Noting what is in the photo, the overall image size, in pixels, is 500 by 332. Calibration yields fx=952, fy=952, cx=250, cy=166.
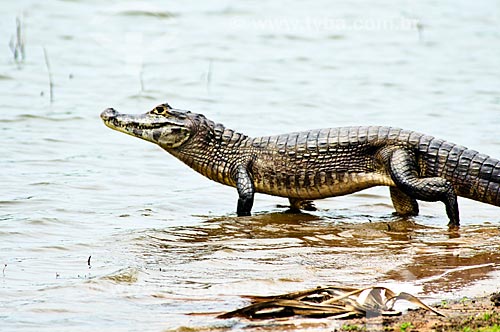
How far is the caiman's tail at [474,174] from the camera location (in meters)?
7.52

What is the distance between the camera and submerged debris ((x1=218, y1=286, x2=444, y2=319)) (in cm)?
455

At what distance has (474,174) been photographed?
24.7 ft

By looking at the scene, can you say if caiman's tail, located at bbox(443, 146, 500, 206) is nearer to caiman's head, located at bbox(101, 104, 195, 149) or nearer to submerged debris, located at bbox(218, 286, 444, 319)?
caiman's head, located at bbox(101, 104, 195, 149)

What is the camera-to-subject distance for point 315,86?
47.9 feet

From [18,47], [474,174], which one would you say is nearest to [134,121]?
[474,174]

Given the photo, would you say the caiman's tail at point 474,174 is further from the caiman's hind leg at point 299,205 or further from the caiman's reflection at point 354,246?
the caiman's hind leg at point 299,205

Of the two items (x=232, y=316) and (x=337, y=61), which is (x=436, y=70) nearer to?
(x=337, y=61)

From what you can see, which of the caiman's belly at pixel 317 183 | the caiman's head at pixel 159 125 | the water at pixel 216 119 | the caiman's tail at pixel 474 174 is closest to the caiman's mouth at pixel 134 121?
the caiman's head at pixel 159 125

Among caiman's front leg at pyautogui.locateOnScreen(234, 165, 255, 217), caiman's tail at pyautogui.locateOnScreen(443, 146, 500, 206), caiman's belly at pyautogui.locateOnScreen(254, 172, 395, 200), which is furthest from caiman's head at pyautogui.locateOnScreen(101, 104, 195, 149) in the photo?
caiman's tail at pyautogui.locateOnScreen(443, 146, 500, 206)

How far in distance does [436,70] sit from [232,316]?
39.5 ft

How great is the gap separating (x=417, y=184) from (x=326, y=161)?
0.80 meters

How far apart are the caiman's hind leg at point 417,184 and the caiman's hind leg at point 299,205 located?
1.05m

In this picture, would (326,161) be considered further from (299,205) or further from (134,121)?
(134,121)

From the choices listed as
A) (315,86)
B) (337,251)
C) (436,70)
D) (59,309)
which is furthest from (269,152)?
(436,70)
